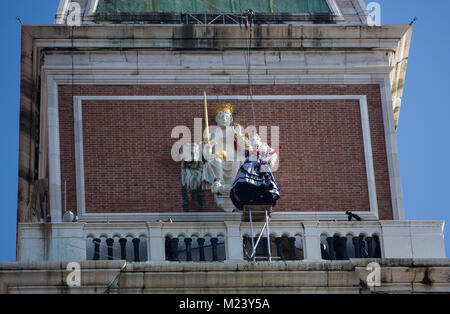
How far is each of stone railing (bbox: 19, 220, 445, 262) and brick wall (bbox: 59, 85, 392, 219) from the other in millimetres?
3330

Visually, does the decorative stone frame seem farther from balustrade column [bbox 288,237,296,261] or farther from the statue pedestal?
balustrade column [bbox 288,237,296,261]

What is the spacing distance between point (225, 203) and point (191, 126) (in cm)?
226

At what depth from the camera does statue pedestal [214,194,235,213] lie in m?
37.1

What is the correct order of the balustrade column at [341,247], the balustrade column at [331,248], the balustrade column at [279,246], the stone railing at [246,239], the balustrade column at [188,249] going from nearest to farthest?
the balustrade column at [188,249] → the stone railing at [246,239] → the balustrade column at [279,246] → the balustrade column at [331,248] → the balustrade column at [341,247]

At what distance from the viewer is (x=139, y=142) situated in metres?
38.1

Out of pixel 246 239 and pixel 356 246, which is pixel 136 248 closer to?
pixel 246 239

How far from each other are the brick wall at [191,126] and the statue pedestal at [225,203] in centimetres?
19

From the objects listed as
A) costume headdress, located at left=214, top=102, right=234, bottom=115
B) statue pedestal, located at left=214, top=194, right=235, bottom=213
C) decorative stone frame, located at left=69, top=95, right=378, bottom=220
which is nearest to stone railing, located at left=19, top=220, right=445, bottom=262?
statue pedestal, located at left=214, top=194, right=235, bottom=213

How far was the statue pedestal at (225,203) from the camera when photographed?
122 ft

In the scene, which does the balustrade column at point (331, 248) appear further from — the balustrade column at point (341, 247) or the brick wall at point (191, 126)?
the brick wall at point (191, 126)

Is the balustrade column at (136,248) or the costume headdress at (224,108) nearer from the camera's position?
the balustrade column at (136,248)

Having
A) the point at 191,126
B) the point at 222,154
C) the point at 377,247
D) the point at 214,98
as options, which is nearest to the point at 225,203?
the point at 222,154

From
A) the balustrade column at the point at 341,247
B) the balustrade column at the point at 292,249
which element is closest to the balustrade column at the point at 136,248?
the balustrade column at the point at 292,249
